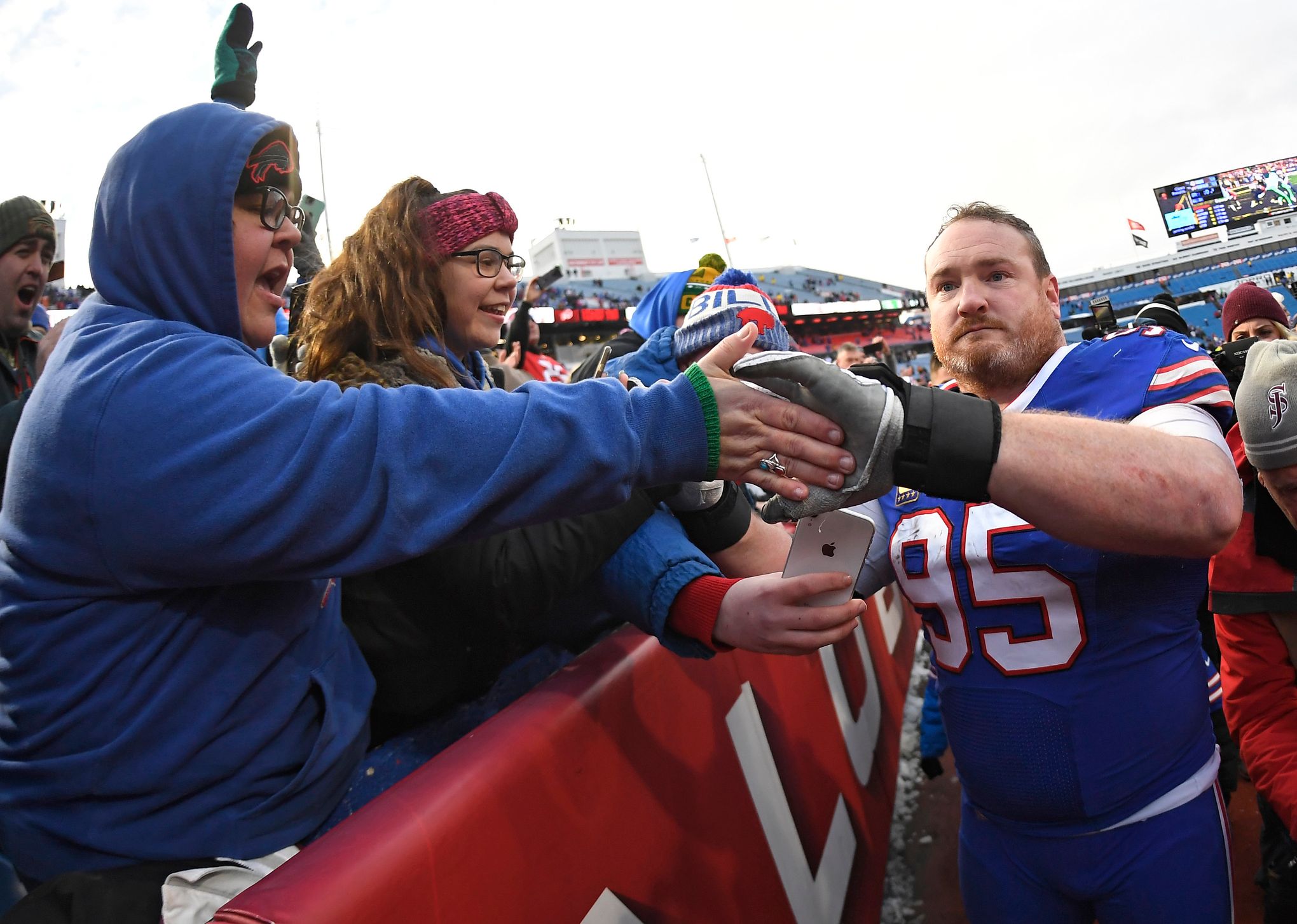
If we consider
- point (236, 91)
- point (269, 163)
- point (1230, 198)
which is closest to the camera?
point (269, 163)

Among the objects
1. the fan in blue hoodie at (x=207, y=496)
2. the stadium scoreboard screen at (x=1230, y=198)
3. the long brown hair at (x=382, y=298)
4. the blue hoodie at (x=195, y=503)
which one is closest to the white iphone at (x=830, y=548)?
the fan in blue hoodie at (x=207, y=496)

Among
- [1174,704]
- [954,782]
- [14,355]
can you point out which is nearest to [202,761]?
[1174,704]

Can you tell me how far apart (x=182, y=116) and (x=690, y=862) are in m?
1.96

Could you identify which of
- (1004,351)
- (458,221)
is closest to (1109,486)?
(1004,351)

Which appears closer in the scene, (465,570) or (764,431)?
(764,431)

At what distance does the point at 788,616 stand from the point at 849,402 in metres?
0.58

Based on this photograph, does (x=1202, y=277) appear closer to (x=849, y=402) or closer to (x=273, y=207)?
(x=849, y=402)

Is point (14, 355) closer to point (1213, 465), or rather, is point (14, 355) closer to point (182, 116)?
point (182, 116)

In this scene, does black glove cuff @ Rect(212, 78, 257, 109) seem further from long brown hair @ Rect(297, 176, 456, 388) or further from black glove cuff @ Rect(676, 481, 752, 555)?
black glove cuff @ Rect(676, 481, 752, 555)

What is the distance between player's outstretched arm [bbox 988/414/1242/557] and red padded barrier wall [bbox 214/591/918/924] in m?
1.04

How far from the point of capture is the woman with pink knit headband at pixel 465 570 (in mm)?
1670

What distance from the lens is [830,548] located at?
164 centimetres

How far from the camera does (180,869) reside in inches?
44.9

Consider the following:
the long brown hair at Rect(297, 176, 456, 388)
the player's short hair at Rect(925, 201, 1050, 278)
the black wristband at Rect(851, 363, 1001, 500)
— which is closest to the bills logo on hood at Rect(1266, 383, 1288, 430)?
the player's short hair at Rect(925, 201, 1050, 278)
